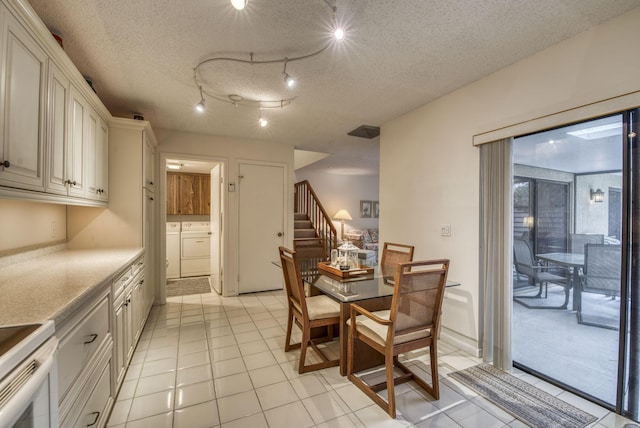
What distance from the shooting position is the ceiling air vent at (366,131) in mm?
3777

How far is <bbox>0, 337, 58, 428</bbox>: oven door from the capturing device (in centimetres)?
67

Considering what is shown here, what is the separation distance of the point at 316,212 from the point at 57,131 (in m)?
4.71

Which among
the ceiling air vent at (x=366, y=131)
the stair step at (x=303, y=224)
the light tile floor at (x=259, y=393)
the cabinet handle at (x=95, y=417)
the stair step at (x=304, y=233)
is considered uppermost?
the ceiling air vent at (x=366, y=131)

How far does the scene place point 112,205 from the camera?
2803mm

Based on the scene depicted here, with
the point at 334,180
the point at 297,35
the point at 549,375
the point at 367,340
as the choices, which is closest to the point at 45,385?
the point at 367,340

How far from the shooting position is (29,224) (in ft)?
6.68

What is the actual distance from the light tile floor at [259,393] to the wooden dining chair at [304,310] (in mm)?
91

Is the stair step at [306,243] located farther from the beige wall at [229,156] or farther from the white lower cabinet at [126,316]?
the white lower cabinet at [126,316]

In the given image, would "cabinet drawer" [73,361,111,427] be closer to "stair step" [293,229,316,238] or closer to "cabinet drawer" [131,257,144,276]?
"cabinet drawer" [131,257,144,276]

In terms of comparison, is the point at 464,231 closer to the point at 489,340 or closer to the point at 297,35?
the point at 489,340

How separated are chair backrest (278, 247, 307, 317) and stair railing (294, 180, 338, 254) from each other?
313 cm

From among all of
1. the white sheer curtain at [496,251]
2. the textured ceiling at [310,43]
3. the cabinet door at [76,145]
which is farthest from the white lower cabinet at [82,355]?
the white sheer curtain at [496,251]

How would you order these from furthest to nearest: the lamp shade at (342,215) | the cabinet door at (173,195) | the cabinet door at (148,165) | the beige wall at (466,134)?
the lamp shade at (342,215), the cabinet door at (173,195), the cabinet door at (148,165), the beige wall at (466,134)

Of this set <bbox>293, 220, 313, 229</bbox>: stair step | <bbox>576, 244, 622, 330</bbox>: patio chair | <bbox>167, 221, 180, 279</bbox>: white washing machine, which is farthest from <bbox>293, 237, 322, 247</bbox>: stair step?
<bbox>167, 221, 180, 279</bbox>: white washing machine
